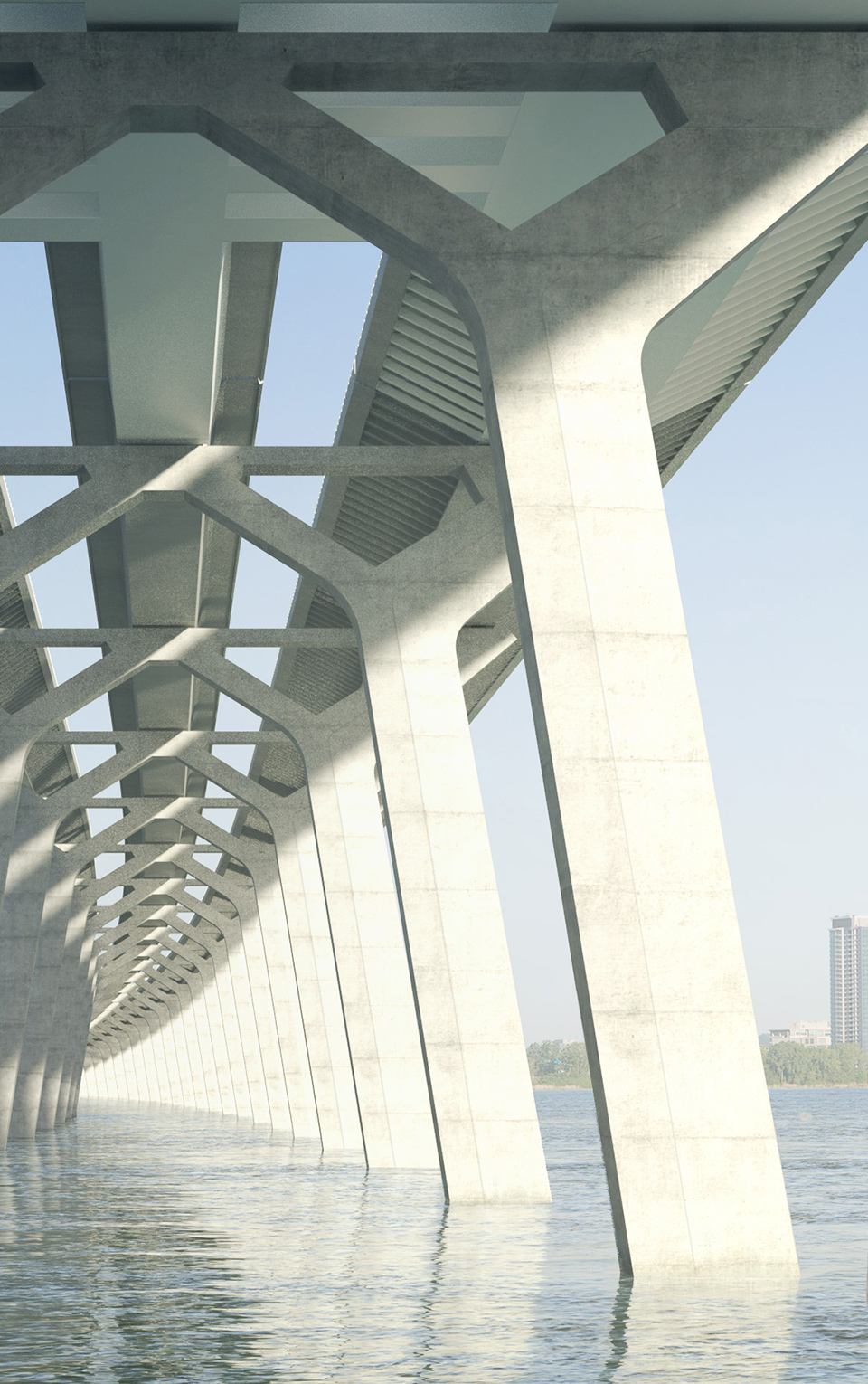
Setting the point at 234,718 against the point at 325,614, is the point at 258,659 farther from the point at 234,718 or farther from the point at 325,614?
the point at 234,718

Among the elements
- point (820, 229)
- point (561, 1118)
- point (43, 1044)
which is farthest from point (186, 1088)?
point (820, 229)

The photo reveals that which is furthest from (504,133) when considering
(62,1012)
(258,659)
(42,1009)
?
(62,1012)

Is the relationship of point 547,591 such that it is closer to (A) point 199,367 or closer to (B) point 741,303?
(B) point 741,303

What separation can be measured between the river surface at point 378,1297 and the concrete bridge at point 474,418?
126 cm

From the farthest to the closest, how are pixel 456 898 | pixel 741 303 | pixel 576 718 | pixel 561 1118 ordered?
pixel 561 1118 → pixel 456 898 → pixel 741 303 → pixel 576 718

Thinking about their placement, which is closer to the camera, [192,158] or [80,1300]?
[80,1300]

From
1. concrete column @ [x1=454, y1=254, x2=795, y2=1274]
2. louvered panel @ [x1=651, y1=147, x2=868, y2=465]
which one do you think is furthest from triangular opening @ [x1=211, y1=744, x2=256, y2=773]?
concrete column @ [x1=454, y1=254, x2=795, y2=1274]

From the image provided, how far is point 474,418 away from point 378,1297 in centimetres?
1228

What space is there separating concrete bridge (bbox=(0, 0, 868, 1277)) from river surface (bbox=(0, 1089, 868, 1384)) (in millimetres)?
1257

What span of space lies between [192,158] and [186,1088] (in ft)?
328

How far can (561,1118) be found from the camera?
261 feet

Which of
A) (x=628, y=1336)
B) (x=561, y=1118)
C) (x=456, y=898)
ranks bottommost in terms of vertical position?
(x=561, y=1118)

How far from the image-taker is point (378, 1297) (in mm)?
11570

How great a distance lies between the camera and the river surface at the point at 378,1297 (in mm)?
8609
